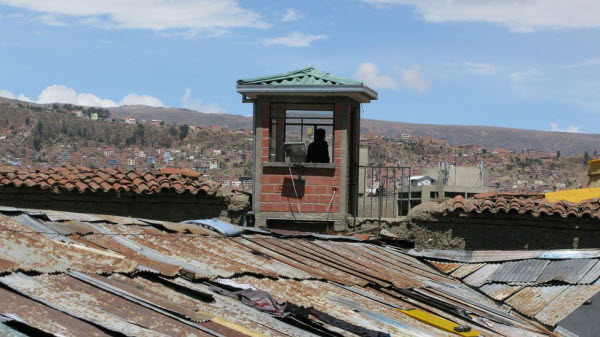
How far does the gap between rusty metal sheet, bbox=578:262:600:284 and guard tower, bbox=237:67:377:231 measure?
7862mm

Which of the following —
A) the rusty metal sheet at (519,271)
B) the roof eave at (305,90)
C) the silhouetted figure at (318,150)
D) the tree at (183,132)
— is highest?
the roof eave at (305,90)

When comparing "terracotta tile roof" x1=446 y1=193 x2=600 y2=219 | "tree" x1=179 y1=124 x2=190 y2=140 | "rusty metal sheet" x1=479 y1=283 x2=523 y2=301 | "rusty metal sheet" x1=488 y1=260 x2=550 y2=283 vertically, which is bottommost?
"rusty metal sheet" x1=479 y1=283 x2=523 y2=301

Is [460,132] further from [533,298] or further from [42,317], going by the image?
[42,317]

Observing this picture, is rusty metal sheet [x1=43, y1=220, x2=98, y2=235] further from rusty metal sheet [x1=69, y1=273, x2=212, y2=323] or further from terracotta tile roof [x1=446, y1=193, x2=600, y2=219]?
terracotta tile roof [x1=446, y1=193, x2=600, y2=219]

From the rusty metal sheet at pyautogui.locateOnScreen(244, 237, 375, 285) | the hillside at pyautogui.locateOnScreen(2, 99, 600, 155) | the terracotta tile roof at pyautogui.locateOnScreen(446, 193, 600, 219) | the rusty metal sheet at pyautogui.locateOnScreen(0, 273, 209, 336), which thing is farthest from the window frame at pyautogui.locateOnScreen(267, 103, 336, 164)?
the hillside at pyautogui.locateOnScreen(2, 99, 600, 155)

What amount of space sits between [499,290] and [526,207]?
611 cm

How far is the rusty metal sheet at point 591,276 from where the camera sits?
959 centimetres

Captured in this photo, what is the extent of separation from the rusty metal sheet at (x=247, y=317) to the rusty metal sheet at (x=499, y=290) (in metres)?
4.87

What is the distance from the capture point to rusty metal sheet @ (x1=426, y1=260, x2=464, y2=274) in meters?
11.6

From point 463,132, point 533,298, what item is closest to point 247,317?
point 533,298

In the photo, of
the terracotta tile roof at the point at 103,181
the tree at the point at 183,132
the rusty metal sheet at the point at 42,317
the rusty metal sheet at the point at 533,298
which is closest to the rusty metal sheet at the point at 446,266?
the rusty metal sheet at the point at 533,298

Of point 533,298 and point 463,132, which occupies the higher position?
point 463,132

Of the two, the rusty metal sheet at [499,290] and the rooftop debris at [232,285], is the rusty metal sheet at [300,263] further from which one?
the rusty metal sheet at [499,290]

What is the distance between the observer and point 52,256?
5344 mm
